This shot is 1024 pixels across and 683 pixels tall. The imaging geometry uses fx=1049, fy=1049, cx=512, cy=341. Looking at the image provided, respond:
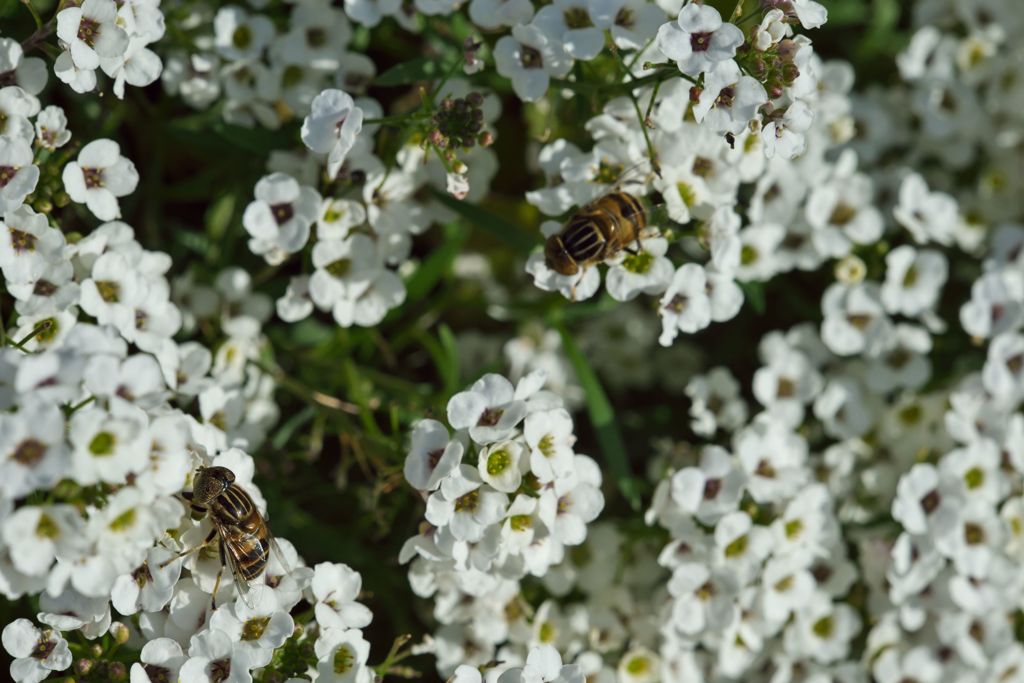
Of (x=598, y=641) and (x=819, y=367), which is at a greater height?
(x=819, y=367)

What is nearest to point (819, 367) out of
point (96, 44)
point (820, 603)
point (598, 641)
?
point (820, 603)

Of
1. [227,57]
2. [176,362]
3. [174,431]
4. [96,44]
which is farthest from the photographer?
Result: [227,57]

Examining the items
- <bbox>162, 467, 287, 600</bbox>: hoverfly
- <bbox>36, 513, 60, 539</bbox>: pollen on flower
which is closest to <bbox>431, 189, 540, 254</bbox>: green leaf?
<bbox>162, 467, 287, 600</bbox>: hoverfly

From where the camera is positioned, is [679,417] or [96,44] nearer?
[96,44]

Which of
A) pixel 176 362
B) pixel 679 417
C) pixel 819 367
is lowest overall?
pixel 679 417

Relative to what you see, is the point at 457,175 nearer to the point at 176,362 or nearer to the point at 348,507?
the point at 176,362

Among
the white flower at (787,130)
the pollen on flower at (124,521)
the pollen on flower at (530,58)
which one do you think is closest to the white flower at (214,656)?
the pollen on flower at (124,521)
